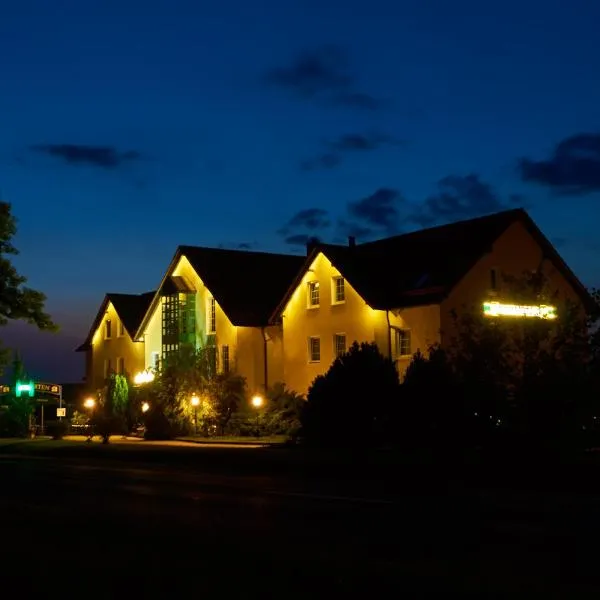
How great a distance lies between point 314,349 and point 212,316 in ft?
25.1

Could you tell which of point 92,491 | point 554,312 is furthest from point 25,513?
point 554,312

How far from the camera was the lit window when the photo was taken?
4862cm

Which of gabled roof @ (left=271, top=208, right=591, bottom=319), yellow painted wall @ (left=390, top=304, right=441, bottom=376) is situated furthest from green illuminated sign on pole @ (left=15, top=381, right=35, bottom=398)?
yellow painted wall @ (left=390, top=304, right=441, bottom=376)

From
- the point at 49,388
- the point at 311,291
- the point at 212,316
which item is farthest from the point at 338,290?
the point at 49,388

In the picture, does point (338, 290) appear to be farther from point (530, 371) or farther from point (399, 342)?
point (530, 371)

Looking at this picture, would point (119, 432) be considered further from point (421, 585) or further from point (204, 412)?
point (421, 585)

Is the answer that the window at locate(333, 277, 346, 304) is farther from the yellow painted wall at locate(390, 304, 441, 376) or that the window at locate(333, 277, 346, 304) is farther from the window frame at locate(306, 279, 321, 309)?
the yellow painted wall at locate(390, 304, 441, 376)

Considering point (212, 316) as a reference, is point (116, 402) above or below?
below

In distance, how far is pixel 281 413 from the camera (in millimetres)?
46562

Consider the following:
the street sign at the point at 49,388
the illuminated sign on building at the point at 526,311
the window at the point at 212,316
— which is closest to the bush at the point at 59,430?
the street sign at the point at 49,388

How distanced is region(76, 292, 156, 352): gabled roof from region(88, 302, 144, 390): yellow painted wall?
308 mm

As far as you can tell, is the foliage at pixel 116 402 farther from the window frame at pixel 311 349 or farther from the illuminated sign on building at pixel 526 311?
the illuminated sign on building at pixel 526 311

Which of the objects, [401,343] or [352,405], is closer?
[352,405]

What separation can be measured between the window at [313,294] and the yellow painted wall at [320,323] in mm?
168
